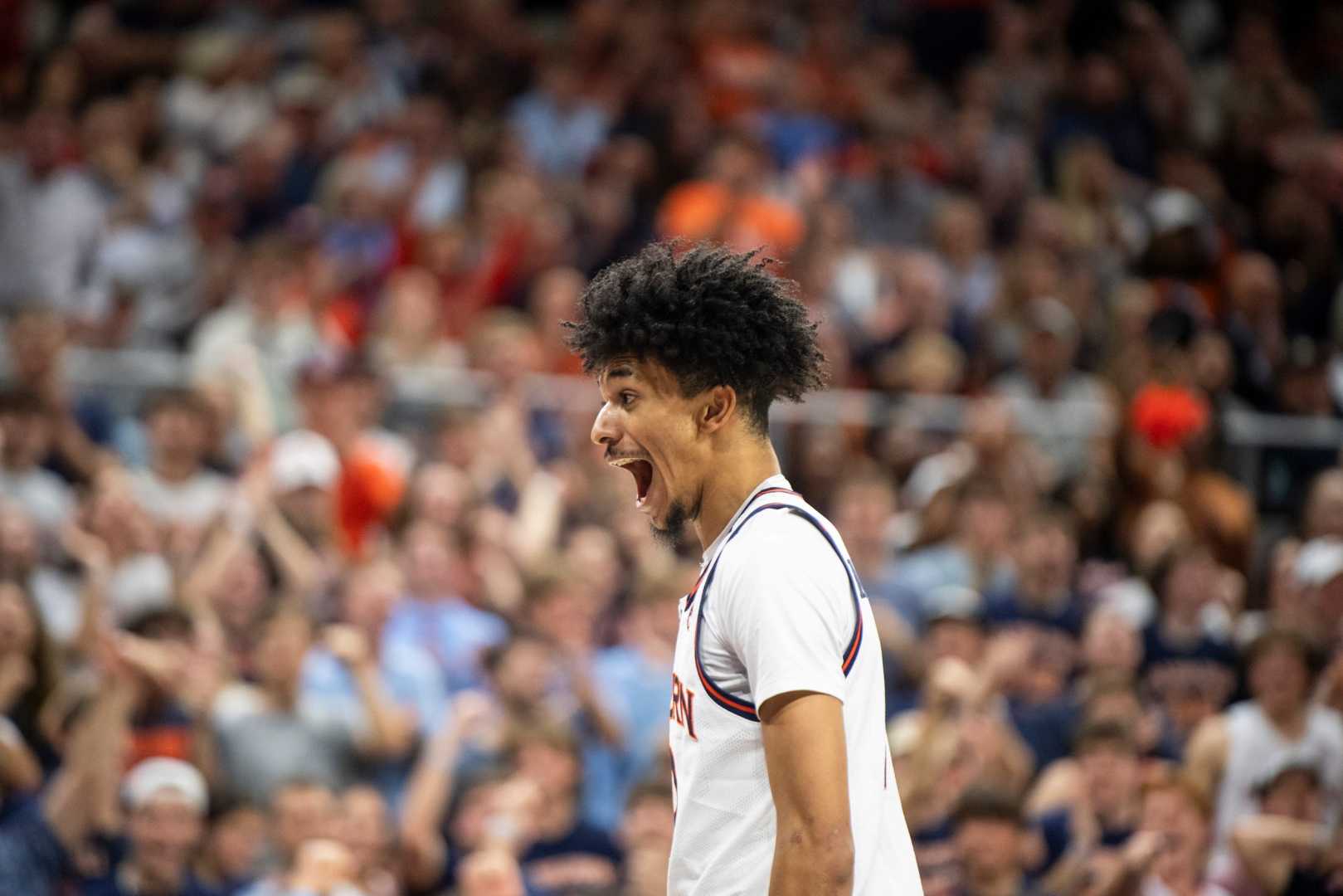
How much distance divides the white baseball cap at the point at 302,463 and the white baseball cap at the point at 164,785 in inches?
70.7

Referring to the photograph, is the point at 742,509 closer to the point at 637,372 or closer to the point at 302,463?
the point at 637,372

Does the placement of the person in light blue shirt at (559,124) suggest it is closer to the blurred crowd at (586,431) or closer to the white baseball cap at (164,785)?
the blurred crowd at (586,431)

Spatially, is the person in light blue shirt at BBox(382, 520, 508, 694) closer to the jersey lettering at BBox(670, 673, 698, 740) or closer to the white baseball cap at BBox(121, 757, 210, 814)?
the white baseball cap at BBox(121, 757, 210, 814)

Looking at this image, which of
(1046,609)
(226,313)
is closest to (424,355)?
(226,313)

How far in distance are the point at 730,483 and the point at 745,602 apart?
0.31 meters

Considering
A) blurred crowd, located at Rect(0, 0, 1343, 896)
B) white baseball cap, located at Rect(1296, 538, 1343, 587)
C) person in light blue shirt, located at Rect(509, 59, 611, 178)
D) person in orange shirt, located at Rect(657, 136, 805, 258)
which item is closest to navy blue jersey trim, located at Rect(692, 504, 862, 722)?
blurred crowd, located at Rect(0, 0, 1343, 896)

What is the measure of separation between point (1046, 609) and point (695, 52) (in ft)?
16.6

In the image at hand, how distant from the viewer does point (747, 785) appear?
2.63 meters

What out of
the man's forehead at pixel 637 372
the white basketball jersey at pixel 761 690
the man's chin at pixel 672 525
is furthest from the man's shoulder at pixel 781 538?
the man's forehead at pixel 637 372

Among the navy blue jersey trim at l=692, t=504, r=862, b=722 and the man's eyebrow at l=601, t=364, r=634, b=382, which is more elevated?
the man's eyebrow at l=601, t=364, r=634, b=382

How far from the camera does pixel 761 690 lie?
2.50 meters

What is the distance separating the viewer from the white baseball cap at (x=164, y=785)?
227 inches

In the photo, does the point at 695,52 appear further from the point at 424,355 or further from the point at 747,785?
the point at 747,785

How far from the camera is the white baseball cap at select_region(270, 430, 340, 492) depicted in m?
7.54
